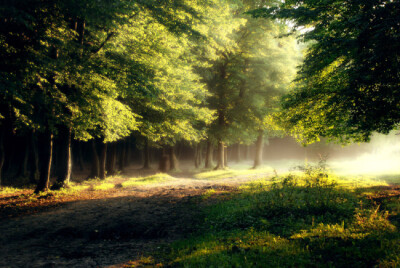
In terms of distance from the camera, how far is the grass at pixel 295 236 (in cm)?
442

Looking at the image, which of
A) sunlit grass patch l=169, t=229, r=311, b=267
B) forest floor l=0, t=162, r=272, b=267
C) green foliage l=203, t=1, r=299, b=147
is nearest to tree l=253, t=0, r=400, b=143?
sunlit grass patch l=169, t=229, r=311, b=267

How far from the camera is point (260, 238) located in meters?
5.59

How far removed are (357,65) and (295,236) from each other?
16.4 ft

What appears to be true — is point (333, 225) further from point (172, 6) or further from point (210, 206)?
point (172, 6)

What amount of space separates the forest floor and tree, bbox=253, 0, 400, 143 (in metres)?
6.25

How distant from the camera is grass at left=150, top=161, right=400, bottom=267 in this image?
174 inches

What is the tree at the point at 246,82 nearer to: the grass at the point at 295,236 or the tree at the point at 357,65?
the tree at the point at 357,65

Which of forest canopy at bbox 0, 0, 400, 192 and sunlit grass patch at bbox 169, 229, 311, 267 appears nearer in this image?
sunlit grass patch at bbox 169, 229, 311, 267

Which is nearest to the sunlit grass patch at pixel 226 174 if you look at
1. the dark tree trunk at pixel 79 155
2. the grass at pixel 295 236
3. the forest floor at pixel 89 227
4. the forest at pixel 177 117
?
the forest at pixel 177 117

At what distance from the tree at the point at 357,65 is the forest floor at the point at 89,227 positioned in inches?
246

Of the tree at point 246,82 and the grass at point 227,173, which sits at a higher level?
the tree at point 246,82

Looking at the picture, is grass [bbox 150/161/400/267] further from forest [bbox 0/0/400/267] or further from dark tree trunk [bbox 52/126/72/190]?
dark tree trunk [bbox 52/126/72/190]

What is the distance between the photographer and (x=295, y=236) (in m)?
5.47

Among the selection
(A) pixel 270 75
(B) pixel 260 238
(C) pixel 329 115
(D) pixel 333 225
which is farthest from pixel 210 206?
(A) pixel 270 75
